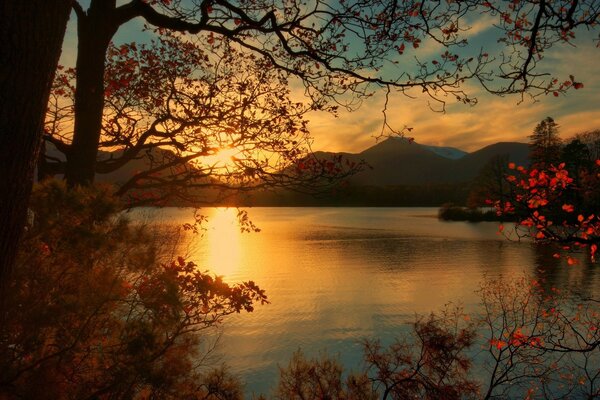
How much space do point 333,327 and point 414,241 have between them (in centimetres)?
2835

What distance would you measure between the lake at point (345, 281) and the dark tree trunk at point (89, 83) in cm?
614

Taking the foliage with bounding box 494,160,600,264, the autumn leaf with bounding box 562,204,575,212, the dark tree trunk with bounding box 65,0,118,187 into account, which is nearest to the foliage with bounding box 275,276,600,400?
the foliage with bounding box 494,160,600,264

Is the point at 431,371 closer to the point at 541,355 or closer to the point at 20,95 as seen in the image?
the point at 541,355

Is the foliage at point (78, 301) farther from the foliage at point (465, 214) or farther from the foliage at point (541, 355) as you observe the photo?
the foliage at point (465, 214)

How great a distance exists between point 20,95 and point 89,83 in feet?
9.50

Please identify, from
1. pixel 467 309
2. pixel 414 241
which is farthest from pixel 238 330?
pixel 414 241

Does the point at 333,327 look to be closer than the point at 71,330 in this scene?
No

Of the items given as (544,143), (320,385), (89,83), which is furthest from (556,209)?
(544,143)

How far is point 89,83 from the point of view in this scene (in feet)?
15.3

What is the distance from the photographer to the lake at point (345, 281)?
52.5 ft

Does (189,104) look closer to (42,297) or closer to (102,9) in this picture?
(102,9)

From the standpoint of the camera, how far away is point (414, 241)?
4462cm

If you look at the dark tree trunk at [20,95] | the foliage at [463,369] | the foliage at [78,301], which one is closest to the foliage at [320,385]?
the foliage at [463,369]

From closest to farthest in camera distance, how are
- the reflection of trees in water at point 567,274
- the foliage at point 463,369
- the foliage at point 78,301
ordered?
1. the foliage at point 78,301
2. the foliage at point 463,369
3. the reflection of trees in water at point 567,274
